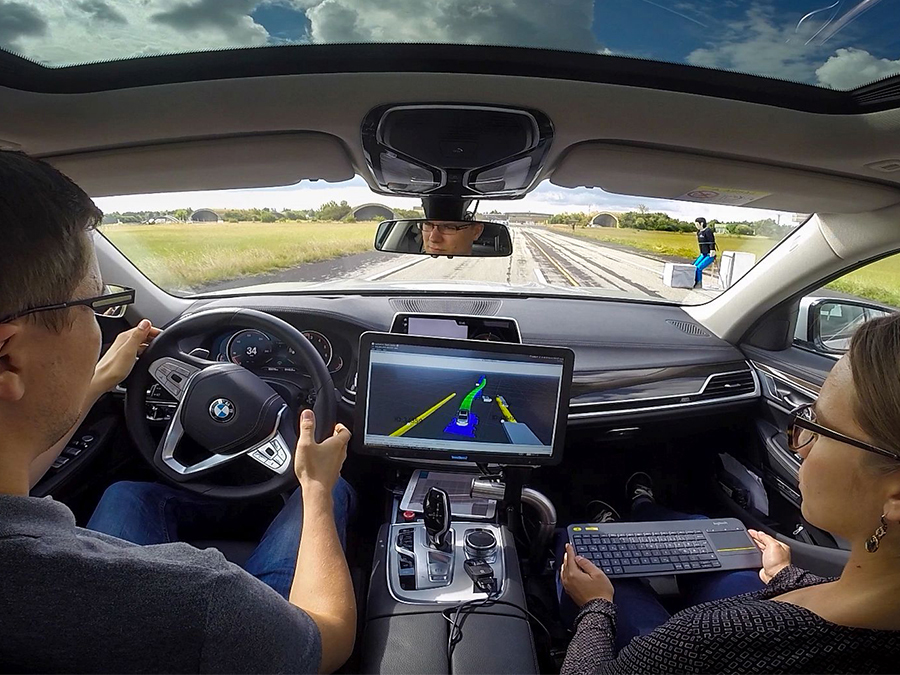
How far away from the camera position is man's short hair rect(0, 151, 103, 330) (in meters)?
0.89

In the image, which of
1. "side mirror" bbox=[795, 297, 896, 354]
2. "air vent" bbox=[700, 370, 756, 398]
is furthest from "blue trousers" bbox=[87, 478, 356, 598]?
"side mirror" bbox=[795, 297, 896, 354]

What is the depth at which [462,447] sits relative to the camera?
2162 mm

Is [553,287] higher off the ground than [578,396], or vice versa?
[553,287]

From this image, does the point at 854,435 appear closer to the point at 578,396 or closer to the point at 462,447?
the point at 462,447

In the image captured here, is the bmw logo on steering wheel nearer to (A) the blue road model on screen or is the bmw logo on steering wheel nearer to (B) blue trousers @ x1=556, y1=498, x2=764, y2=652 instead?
(A) the blue road model on screen

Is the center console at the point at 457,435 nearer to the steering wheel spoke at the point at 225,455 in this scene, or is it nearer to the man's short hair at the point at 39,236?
the steering wheel spoke at the point at 225,455

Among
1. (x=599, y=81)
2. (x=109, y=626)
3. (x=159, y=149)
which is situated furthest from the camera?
(x=159, y=149)

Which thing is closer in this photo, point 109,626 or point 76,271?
point 109,626

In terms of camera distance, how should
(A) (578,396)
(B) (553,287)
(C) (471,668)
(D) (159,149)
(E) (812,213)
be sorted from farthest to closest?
(B) (553,287) → (A) (578,396) → (E) (812,213) → (D) (159,149) → (C) (471,668)

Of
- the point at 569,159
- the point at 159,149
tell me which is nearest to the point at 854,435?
the point at 569,159

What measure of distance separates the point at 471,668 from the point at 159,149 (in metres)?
1.97

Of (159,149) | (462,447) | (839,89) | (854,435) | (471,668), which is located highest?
(839,89)

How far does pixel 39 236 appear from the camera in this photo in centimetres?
91

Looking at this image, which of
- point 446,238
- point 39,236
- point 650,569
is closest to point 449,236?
point 446,238
